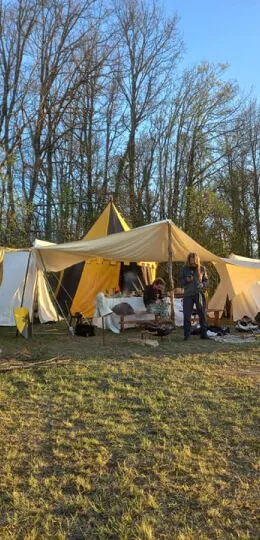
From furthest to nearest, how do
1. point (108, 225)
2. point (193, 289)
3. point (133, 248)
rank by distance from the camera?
point (108, 225), point (133, 248), point (193, 289)

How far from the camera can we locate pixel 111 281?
12203 mm

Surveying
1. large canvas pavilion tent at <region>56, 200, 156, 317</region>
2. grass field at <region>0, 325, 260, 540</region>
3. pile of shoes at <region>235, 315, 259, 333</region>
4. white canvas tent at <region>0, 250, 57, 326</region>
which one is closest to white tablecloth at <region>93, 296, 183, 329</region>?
white canvas tent at <region>0, 250, 57, 326</region>

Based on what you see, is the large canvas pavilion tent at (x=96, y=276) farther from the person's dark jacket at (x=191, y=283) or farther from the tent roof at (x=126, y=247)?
the person's dark jacket at (x=191, y=283)

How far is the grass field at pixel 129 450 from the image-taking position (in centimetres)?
218

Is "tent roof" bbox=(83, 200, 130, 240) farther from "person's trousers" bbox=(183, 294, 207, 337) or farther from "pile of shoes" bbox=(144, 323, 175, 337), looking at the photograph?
"pile of shoes" bbox=(144, 323, 175, 337)

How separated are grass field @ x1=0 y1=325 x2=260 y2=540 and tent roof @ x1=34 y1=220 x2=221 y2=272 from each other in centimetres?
284

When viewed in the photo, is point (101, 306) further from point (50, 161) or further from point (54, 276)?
point (50, 161)

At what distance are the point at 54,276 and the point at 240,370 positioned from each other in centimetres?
915

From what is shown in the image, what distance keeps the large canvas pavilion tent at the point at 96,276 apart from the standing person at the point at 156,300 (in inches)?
83.6

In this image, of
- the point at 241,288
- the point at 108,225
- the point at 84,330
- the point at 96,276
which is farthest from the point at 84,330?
the point at 241,288

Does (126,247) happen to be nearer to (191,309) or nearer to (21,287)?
(191,309)

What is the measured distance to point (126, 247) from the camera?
8352 millimetres

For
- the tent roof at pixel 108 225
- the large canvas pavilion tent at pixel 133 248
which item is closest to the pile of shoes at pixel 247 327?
the large canvas pavilion tent at pixel 133 248

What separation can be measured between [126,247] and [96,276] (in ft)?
12.3
